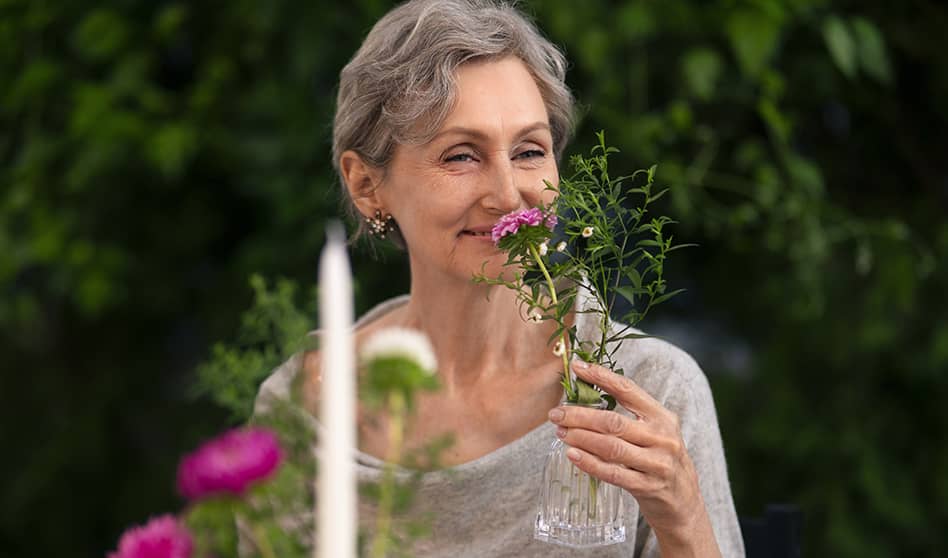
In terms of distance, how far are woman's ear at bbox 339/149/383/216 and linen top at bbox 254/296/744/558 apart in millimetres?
256

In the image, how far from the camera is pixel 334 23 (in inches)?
109

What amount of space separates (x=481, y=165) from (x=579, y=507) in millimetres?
512

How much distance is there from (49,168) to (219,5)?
1.90 feet

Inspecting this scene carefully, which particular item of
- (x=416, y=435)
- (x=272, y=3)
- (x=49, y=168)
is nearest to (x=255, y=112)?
(x=272, y=3)

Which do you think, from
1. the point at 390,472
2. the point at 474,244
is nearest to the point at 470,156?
the point at 474,244

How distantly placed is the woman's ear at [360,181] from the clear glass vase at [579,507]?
2.06 ft

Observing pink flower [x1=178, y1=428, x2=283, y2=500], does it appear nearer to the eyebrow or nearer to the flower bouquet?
the flower bouquet

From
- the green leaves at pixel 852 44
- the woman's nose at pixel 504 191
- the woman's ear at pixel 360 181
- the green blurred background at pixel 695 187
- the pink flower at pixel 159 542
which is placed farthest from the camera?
the green blurred background at pixel 695 187

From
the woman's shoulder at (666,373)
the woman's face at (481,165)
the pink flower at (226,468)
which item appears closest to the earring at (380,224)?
the woman's face at (481,165)

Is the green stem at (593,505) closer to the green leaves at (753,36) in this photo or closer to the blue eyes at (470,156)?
the blue eyes at (470,156)

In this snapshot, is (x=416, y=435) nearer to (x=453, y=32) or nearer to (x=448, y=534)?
(x=448, y=534)

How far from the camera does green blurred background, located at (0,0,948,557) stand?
2.63 metres

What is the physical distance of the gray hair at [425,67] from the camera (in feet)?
5.15

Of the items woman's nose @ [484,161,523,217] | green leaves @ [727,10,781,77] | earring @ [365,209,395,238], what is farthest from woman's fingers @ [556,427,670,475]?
green leaves @ [727,10,781,77]
